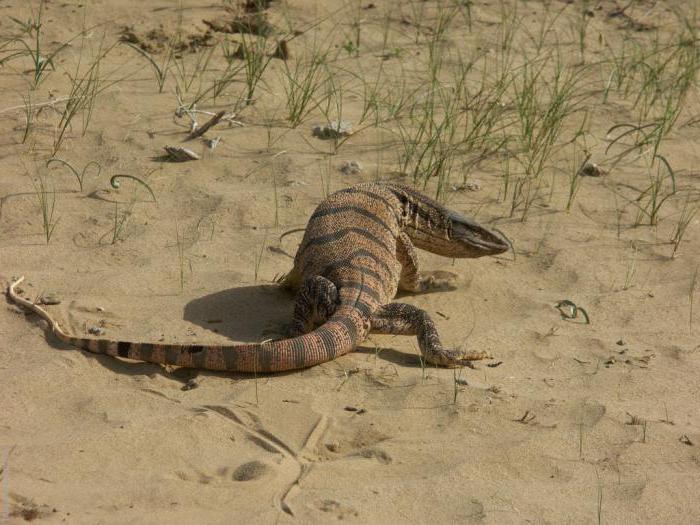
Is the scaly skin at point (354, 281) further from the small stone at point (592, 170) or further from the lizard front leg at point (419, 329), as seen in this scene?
the small stone at point (592, 170)

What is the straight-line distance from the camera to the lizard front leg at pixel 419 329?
4.87 m

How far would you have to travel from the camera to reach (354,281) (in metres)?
5.11

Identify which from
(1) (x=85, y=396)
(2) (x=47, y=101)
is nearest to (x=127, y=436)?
(1) (x=85, y=396)

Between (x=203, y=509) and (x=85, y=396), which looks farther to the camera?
(x=85, y=396)

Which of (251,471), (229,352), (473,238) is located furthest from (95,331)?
(473,238)

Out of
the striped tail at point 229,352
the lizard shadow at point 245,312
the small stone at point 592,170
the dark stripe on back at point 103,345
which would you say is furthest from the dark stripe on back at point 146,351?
the small stone at point 592,170

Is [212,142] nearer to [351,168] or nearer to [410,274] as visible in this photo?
[351,168]

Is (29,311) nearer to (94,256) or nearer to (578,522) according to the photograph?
(94,256)

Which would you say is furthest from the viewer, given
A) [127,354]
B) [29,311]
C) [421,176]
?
[421,176]

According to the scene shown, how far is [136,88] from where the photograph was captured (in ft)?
26.5

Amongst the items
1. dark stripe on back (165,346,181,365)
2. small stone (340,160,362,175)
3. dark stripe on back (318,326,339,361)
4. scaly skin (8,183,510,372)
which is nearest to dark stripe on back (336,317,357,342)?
scaly skin (8,183,510,372)

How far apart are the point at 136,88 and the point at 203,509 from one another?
5338 millimetres

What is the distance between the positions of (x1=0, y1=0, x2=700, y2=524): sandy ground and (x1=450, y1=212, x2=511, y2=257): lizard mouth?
19cm

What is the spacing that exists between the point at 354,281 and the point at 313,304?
255 mm
